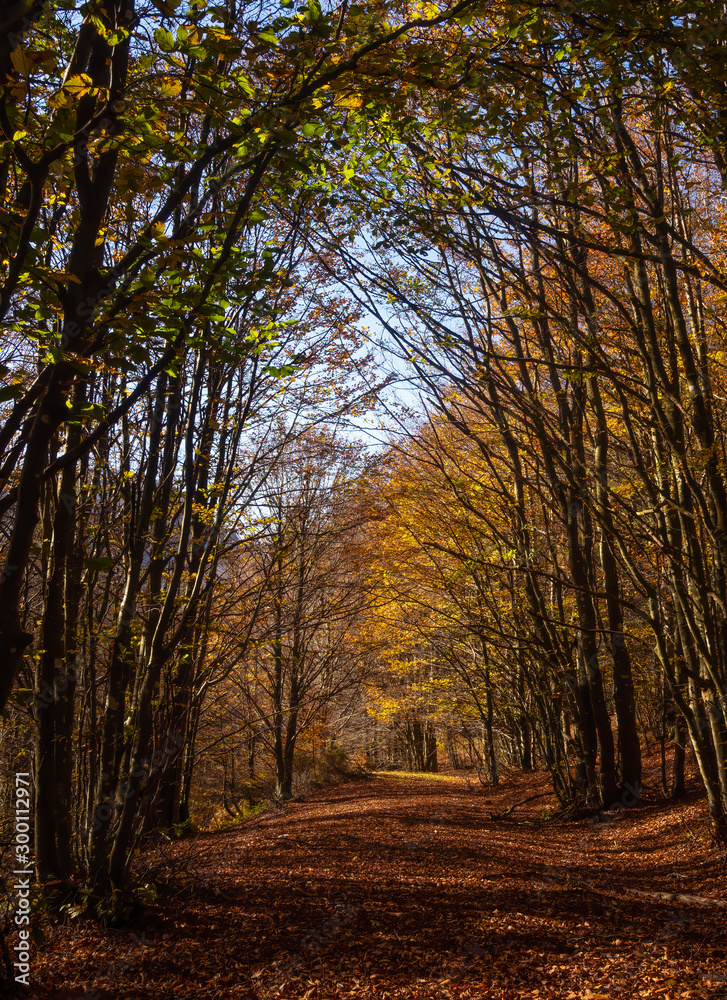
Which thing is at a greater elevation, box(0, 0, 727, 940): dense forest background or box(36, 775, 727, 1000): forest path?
box(0, 0, 727, 940): dense forest background

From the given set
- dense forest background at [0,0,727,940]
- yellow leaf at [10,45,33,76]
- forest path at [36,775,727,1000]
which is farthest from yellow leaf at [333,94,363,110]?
forest path at [36,775,727,1000]

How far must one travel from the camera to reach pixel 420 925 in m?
4.28

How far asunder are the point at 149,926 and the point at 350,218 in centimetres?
539

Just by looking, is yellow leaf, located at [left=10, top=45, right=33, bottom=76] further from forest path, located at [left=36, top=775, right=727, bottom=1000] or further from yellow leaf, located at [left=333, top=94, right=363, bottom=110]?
forest path, located at [left=36, top=775, right=727, bottom=1000]

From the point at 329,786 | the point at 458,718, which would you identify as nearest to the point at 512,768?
the point at 458,718

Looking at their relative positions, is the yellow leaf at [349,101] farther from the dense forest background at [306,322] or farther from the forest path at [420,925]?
the forest path at [420,925]

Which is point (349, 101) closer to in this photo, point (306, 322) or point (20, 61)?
point (20, 61)

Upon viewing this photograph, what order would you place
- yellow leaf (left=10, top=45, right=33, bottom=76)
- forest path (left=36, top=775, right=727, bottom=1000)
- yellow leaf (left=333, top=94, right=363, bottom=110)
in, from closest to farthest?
1. yellow leaf (left=10, top=45, right=33, bottom=76)
2. yellow leaf (left=333, top=94, right=363, bottom=110)
3. forest path (left=36, top=775, right=727, bottom=1000)

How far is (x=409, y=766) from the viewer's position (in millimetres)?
24922

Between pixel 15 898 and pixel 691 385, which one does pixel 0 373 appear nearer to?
pixel 15 898

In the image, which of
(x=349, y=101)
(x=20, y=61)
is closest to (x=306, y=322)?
(x=349, y=101)

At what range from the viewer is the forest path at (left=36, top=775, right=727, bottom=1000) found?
3.44 meters

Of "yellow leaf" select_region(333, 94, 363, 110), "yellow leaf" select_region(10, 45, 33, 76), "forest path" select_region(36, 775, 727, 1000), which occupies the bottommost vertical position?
"forest path" select_region(36, 775, 727, 1000)

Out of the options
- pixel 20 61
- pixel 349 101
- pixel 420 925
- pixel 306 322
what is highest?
pixel 306 322
